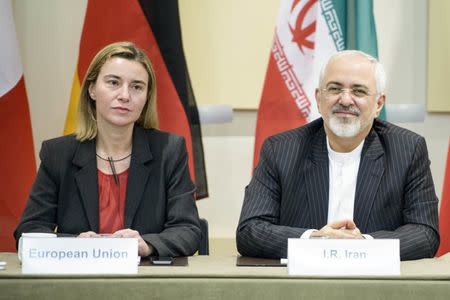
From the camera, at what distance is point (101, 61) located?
117 inches


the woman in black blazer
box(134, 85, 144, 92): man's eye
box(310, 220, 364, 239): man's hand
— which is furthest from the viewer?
box(134, 85, 144, 92): man's eye

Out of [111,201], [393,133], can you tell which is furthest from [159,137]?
[393,133]

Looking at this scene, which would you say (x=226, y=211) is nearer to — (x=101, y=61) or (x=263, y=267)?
(x=101, y=61)

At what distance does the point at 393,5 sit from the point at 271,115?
890 millimetres

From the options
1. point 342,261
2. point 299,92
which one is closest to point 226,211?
point 299,92

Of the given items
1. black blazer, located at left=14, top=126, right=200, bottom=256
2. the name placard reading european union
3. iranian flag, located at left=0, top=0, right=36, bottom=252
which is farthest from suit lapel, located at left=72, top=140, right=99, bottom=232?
iranian flag, located at left=0, top=0, right=36, bottom=252

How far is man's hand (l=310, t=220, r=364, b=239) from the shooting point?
2.45 metres

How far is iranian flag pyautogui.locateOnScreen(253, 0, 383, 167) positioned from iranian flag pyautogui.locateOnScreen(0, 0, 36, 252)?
115 cm

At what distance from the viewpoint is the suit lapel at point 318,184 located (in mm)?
2814

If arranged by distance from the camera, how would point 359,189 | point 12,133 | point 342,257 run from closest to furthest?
point 342,257 < point 359,189 < point 12,133

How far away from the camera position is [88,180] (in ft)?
9.42

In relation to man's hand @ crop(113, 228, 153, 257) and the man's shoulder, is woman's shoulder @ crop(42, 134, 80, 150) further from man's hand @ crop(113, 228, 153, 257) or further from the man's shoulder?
the man's shoulder

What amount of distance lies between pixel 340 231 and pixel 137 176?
807 millimetres

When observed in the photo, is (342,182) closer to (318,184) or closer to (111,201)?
(318,184)
